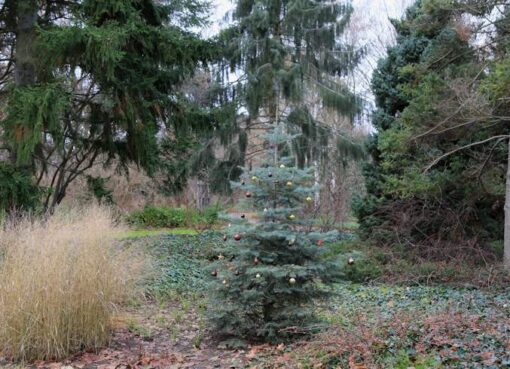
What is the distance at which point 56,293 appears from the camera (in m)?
4.38

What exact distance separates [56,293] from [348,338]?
8.31 feet

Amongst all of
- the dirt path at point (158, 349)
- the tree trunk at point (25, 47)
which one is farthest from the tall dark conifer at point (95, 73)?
the dirt path at point (158, 349)

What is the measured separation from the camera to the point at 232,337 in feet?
15.8

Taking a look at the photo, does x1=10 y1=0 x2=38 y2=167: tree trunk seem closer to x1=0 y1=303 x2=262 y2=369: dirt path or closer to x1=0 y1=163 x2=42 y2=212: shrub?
x1=0 y1=163 x2=42 y2=212: shrub

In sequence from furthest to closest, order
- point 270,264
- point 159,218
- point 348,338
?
point 159,218
point 270,264
point 348,338

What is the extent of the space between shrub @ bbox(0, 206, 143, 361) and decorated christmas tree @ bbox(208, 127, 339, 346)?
107 cm

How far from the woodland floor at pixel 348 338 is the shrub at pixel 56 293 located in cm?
18

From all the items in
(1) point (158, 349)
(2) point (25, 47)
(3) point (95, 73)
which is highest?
(2) point (25, 47)

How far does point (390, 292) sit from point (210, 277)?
140 inches

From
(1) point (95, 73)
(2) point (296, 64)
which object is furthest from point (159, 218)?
(1) point (95, 73)

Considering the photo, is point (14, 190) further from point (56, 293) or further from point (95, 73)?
point (56, 293)

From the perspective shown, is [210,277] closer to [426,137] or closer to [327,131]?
[426,137]

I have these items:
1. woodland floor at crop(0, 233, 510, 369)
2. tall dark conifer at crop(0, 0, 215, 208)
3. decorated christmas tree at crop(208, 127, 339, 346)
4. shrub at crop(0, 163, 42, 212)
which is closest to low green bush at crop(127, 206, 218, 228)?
tall dark conifer at crop(0, 0, 215, 208)

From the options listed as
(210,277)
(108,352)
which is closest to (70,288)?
(108,352)
